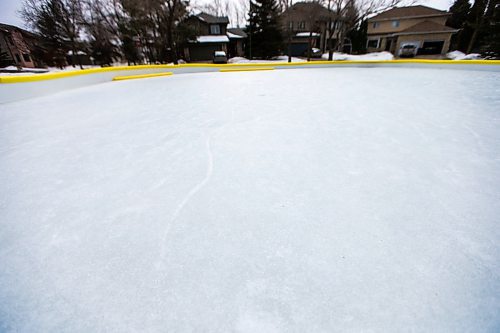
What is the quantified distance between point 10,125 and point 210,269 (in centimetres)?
399

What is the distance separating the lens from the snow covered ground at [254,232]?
783 millimetres

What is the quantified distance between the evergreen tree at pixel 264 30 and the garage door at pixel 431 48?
42.2 feet

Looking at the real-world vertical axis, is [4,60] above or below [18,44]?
below

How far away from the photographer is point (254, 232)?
1.13 m

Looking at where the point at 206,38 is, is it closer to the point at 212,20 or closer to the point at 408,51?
the point at 212,20

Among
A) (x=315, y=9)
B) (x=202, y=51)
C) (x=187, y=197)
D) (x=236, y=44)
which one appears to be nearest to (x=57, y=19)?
(x=202, y=51)

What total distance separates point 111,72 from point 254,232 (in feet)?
31.3

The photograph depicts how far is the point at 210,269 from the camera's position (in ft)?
3.07

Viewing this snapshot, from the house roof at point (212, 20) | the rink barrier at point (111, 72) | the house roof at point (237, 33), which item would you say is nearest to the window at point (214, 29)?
the house roof at point (212, 20)

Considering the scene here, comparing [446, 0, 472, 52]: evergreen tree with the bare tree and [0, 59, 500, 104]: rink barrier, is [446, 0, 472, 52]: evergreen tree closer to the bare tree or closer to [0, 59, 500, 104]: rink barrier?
[0, 59, 500, 104]: rink barrier

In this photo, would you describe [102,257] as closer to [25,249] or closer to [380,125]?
[25,249]

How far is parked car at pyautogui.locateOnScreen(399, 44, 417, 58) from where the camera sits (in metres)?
18.9

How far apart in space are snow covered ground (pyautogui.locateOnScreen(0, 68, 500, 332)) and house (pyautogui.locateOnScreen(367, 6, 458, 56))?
23633 millimetres

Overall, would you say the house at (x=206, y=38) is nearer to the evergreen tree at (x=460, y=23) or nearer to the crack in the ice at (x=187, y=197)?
the crack in the ice at (x=187, y=197)
